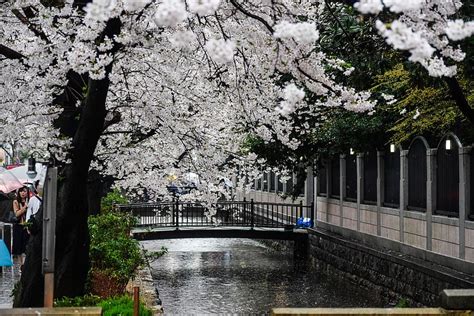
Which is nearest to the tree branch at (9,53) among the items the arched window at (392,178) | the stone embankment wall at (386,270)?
the stone embankment wall at (386,270)

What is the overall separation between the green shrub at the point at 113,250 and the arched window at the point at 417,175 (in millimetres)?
7365

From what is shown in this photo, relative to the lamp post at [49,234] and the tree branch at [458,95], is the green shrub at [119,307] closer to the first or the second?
the lamp post at [49,234]

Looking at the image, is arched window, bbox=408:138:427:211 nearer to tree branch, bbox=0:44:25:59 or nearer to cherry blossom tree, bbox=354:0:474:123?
cherry blossom tree, bbox=354:0:474:123

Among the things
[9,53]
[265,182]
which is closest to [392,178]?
[9,53]

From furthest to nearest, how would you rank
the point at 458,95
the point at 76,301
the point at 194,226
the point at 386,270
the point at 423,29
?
the point at 194,226 < the point at 386,270 < the point at 76,301 < the point at 458,95 < the point at 423,29

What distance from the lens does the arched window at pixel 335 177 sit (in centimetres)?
2634

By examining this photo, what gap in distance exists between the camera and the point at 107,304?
10031 mm

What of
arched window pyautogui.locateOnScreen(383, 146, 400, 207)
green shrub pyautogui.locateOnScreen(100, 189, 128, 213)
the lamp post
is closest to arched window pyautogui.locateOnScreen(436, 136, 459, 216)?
arched window pyautogui.locateOnScreen(383, 146, 400, 207)

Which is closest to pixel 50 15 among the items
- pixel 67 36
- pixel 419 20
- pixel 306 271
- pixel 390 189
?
pixel 67 36

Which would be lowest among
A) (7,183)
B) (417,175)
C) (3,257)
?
(3,257)

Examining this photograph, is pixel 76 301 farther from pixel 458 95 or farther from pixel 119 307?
pixel 458 95

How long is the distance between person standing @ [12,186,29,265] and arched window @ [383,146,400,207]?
9560 millimetres

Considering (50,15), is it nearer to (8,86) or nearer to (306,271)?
(8,86)

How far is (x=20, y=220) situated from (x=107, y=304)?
9.09 metres
